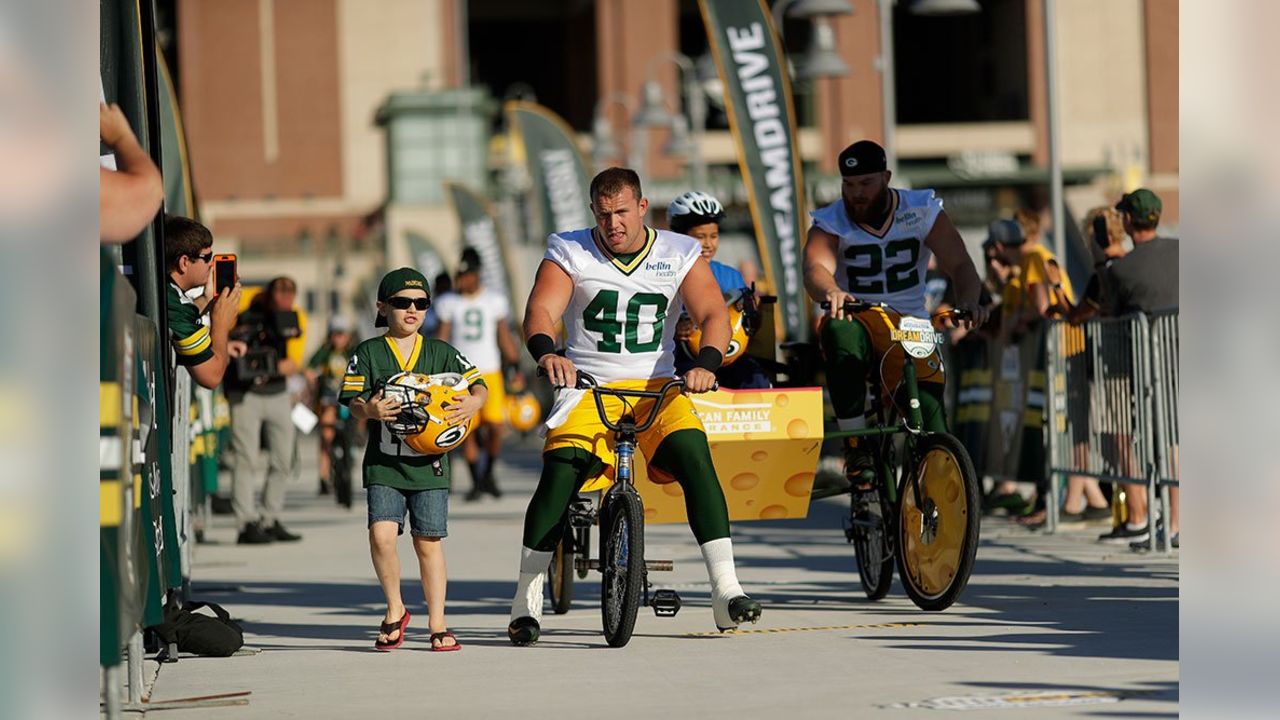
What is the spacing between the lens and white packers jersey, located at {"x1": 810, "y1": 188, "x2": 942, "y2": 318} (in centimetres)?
1022

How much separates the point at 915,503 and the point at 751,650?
4.54 ft

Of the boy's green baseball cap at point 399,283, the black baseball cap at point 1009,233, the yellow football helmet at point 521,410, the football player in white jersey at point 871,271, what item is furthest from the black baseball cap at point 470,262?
the boy's green baseball cap at point 399,283

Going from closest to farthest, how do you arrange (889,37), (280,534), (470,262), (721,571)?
(721,571) < (280,534) < (470,262) < (889,37)

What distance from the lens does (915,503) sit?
31.4 feet

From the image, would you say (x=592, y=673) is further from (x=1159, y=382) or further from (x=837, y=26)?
(x=837, y=26)

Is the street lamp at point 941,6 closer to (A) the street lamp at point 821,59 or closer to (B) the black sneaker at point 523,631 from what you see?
(A) the street lamp at point 821,59

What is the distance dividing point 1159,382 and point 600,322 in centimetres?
439

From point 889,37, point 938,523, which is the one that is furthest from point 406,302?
point 889,37

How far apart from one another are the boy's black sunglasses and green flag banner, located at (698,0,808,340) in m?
9.40

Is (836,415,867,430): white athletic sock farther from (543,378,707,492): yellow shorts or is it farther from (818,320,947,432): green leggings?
(543,378,707,492): yellow shorts

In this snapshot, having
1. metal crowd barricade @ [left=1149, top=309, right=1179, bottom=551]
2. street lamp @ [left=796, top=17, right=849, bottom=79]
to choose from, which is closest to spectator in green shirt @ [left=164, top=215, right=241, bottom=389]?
metal crowd barricade @ [left=1149, top=309, right=1179, bottom=551]

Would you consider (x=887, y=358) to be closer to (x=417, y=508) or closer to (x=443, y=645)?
(x=417, y=508)
